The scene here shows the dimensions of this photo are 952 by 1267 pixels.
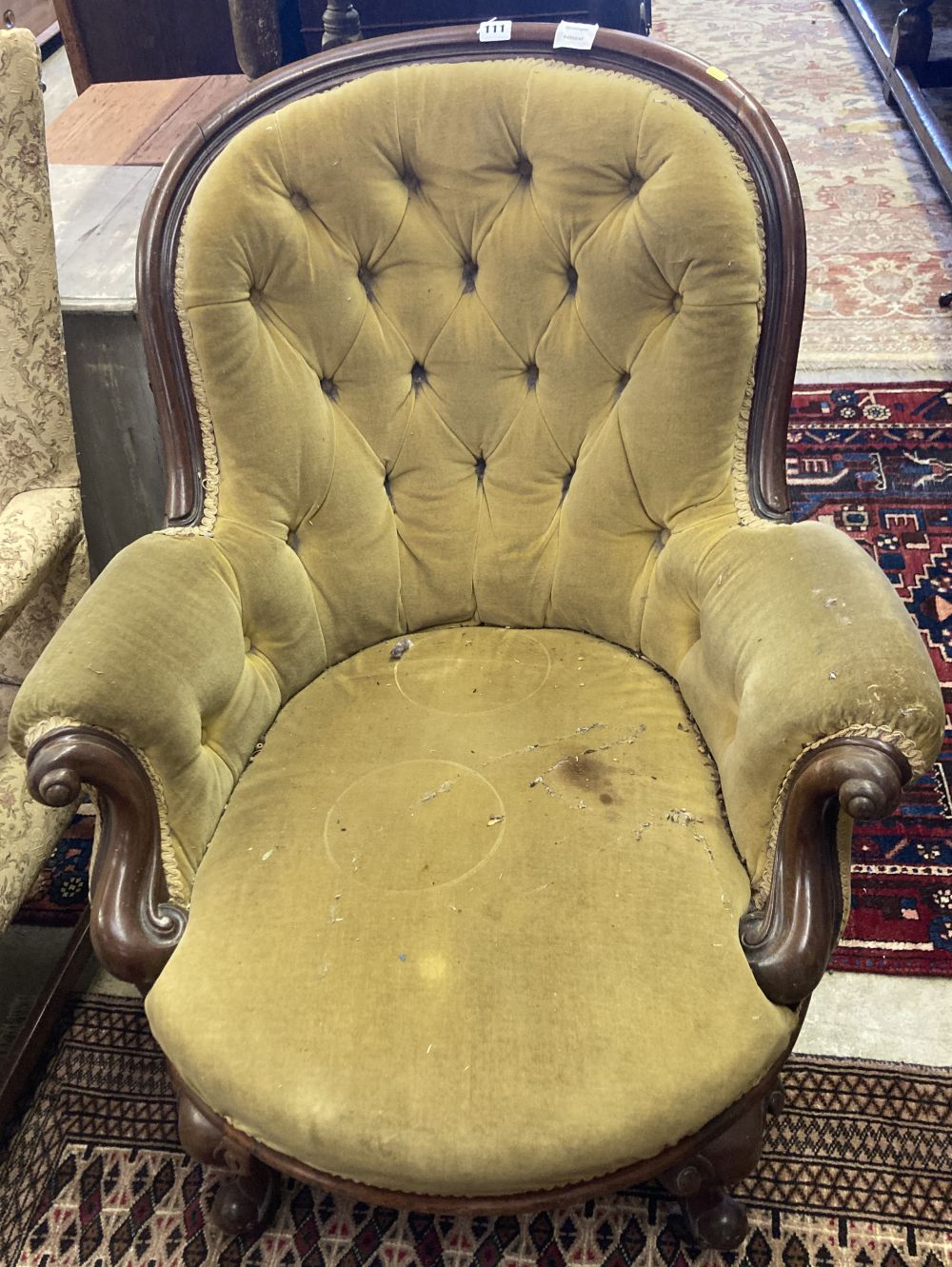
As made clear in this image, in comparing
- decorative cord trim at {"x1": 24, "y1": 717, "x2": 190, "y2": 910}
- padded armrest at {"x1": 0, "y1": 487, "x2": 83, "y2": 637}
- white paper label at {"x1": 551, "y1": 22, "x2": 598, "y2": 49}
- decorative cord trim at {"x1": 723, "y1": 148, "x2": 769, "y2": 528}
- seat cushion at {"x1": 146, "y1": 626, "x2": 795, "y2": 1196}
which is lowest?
seat cushion at {"x1": 146, "y1": 626, "x2": 795, "y2": 1196}

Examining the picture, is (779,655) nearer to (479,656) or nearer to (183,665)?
(479,656)

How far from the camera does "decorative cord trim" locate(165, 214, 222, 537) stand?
1.15 metres

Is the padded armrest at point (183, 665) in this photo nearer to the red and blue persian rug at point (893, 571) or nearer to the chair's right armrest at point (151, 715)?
the chair's right armrest at point (151, 715)

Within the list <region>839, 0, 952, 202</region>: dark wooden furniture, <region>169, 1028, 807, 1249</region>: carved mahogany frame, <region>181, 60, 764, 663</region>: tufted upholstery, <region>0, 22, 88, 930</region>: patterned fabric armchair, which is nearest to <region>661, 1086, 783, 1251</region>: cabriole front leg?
<region>169, 1028, 807, 1249</region>: carved mahogany frame

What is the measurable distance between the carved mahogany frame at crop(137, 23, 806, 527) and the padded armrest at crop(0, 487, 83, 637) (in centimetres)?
18

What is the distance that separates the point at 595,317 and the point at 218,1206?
1.07 m

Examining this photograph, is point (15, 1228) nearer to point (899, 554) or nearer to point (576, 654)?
point (576, 654)

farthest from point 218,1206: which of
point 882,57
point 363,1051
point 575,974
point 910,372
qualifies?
point 882,57

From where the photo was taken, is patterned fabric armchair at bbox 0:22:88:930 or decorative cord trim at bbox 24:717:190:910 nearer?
decorative cord trim at bbox 24:717:190:910

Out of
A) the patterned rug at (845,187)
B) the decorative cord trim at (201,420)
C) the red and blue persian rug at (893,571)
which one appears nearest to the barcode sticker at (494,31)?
the decorative cord trim at (201,420)

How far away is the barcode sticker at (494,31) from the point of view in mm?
1161

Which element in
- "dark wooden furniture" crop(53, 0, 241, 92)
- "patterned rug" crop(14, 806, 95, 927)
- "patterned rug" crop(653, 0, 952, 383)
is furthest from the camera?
"dark wooden furniture" crop(53, 0, 241, 92)

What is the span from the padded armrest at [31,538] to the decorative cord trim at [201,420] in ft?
0.61

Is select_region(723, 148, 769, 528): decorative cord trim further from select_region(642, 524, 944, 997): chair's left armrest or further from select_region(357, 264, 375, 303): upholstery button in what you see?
select_region(357, 264, 375, 303): upholstery button
